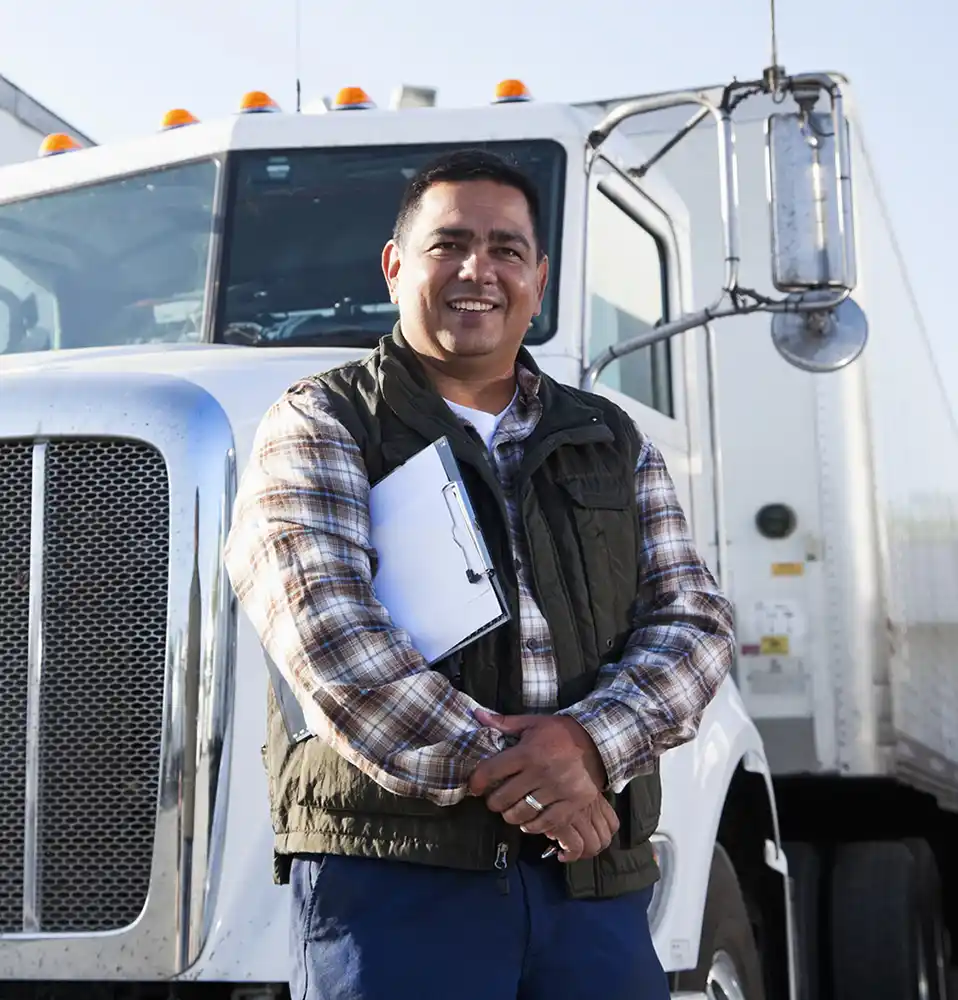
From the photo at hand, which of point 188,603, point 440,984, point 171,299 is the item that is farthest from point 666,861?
point 171,299

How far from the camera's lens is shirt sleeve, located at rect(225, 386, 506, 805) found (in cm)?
183

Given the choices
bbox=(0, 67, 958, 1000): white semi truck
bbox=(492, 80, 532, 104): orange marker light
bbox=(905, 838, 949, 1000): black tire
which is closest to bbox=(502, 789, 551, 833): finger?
bbox=(0, 67, 958, 1000): white semi truck

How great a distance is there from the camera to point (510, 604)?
6.44 ft

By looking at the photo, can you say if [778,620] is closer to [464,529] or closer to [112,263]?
[112,263]

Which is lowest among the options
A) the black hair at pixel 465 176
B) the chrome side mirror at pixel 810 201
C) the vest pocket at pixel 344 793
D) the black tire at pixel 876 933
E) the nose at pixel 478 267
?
the black tire at pixel 876 933

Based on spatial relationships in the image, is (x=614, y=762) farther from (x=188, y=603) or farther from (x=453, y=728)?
(x=188, y=603)

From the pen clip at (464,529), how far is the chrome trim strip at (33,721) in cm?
104

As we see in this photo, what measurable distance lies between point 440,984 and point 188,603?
3.42 feet

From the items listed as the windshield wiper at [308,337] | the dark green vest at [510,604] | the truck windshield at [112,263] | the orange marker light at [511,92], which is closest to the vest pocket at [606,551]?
the dark green vest at [510,604]

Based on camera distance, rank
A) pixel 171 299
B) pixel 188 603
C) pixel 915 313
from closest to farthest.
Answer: pixel 188 603 → pixel 171 299 → pixel 915 313

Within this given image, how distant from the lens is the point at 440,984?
182 cm

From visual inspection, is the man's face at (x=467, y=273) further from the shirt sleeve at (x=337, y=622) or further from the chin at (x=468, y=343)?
the shirt sleeve at (x=337, y=622)

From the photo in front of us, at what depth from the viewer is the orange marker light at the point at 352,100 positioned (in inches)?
158

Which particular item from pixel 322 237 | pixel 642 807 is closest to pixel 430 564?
pixel 642 807
